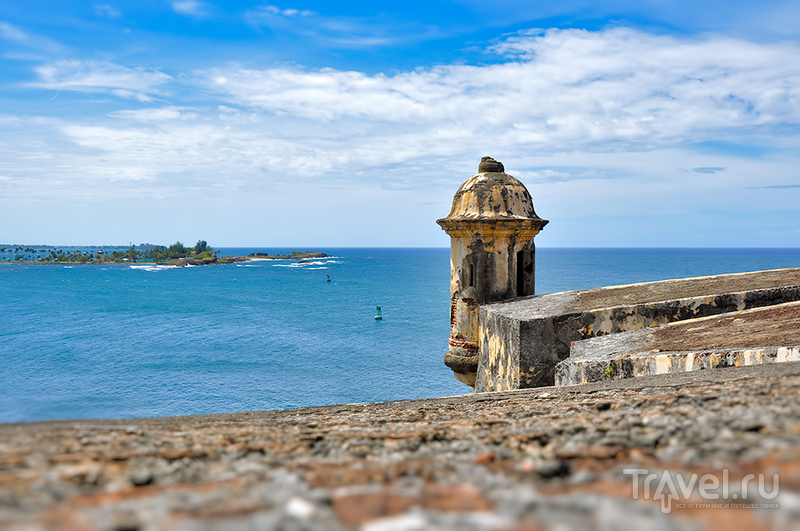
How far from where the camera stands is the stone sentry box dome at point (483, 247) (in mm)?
9742

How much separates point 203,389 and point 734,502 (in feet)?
99.6

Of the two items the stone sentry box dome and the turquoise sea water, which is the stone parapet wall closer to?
the stone sentry box dome

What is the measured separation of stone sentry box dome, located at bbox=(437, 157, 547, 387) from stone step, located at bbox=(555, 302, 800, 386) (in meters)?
3.30

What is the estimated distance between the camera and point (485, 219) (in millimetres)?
9586

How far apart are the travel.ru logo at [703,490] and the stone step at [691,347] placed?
3139mm

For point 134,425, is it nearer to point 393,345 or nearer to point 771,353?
point 771,353

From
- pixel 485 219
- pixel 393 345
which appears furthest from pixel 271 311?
pixel 485 219

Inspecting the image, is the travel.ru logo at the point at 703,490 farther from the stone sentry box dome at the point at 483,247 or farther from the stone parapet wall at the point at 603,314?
the stone sentry box dome at the point at 483,247

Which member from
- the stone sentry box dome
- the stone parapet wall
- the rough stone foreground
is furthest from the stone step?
the stone sentry box dome

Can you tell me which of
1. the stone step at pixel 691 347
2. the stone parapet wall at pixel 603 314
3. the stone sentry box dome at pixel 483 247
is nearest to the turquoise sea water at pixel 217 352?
the stone step at pixel 691 347

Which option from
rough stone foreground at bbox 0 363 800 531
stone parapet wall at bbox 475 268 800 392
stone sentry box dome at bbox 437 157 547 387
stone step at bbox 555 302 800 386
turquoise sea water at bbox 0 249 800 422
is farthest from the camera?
turquoise sea water at bbox 0 249 800 422

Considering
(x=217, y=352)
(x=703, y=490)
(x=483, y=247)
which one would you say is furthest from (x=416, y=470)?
(x=217, y=352)

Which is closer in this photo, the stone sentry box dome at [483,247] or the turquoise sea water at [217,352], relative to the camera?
the stone sentry box dome at [483,247]

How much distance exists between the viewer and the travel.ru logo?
3.80 ft
